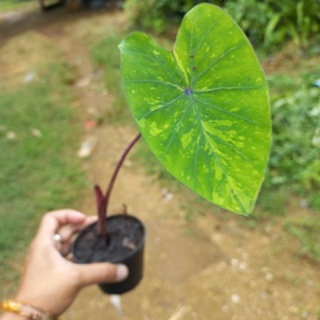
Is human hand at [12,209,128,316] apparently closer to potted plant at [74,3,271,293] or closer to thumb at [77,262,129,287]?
thumb at [77,262,129,287]

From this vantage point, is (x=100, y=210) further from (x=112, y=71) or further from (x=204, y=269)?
(x=112, y=71)

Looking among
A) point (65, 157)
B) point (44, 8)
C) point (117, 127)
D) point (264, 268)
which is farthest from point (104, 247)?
point (44, 8)

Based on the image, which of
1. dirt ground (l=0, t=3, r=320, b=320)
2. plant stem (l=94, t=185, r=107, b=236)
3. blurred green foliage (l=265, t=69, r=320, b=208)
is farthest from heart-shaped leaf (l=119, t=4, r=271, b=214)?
blurred green foliage (l=265, t=69, r=320, b=208)

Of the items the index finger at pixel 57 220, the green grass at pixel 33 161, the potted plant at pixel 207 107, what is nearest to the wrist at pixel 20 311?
the index finger at pixel 57 220

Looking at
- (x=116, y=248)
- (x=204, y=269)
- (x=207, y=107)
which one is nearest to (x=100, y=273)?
(x=116, y=248)

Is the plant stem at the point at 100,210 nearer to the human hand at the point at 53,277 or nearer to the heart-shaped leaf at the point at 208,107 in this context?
the human hand at the point at 53,277
